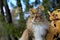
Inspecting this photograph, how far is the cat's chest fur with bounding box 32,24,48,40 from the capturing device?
696 mm

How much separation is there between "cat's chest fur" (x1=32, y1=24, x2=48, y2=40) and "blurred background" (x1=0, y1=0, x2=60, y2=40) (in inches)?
12.6

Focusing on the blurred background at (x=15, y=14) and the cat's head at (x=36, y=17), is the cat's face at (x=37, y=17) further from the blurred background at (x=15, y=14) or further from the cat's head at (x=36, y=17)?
the blurred background at (x=15, y=14)

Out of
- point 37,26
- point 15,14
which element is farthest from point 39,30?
point 15,14

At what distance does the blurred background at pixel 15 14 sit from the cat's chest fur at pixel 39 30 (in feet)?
1.05

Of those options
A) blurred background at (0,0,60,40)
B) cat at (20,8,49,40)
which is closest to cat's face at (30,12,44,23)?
cat at (20,8,49,40)

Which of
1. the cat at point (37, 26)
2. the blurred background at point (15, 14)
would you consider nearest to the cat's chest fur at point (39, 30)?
the cat at point (37, 26)

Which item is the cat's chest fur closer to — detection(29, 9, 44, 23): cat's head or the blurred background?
detection(29, 9, 44, 23): cat's head

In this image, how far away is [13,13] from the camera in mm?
1198

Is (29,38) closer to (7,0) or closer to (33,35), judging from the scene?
(33,35)

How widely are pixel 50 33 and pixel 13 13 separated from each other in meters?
0.52

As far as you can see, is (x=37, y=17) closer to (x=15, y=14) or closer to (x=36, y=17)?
(x=36, y=17)

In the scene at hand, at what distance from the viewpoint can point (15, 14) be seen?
1.14 m

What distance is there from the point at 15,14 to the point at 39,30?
0.47 meters

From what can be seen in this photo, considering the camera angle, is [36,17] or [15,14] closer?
[36,17]
